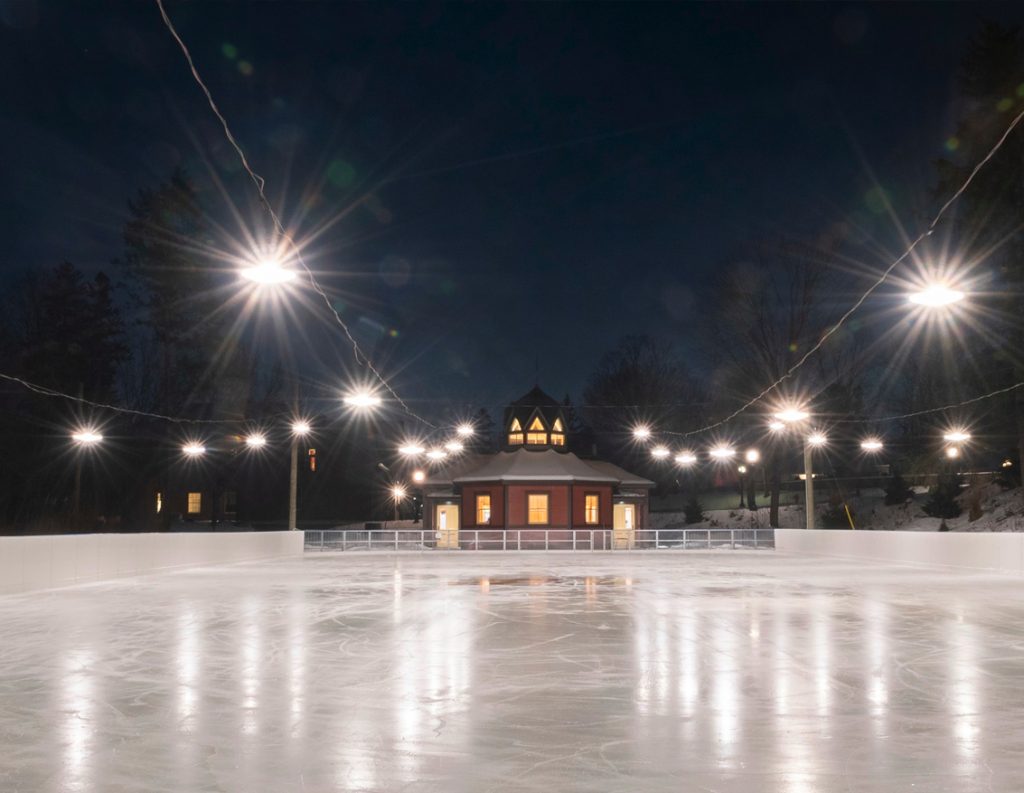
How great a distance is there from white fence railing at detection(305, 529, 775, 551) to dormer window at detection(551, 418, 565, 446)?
7.62 meters

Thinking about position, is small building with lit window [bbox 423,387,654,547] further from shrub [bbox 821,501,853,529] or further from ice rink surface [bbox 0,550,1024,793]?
ice rink surface [bbox 0,550,1024,793]

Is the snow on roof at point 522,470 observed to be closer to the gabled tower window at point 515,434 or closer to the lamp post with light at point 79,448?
the gabled tower window at point 515,434

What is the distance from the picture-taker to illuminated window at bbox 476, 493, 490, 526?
153ft

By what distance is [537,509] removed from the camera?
1793 inches

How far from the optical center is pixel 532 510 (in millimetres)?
45500

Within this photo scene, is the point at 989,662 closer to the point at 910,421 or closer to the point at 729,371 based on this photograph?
the point at 729,371

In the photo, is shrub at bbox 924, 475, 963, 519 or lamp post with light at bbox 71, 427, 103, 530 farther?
shrub at bbox 924, 475, 963, 519

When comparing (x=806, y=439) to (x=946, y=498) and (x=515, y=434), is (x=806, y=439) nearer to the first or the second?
(x=946, y=498)

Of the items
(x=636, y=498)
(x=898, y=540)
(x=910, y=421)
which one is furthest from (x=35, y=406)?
(x=910, y=421)

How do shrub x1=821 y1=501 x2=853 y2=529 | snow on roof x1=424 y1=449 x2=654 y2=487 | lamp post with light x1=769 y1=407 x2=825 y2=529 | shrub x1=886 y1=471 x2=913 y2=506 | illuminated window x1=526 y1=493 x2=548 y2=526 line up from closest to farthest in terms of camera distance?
lamp post with light x1=769 y1=407 x2=825 y2=529, snow on roof x1=424 y1=449 x2=654 y2=487, illuminated window x1=526 y1=493 x2=548 y2=526, shrub x1=821 y1=501 x2=853 y2=529, shrub x1=886 y1=471 x2=913 y2=506

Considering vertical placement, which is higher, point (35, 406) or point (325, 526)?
point (35, 406)

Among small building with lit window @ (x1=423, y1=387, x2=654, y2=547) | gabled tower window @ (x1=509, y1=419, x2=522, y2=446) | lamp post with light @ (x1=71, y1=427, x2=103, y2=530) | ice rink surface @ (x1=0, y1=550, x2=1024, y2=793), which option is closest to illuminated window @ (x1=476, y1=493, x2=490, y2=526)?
small building with lit window @ (x1=423, y1=387, x2=654, y2=547)

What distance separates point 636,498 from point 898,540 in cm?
2630

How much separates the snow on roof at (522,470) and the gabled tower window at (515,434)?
58 cm
